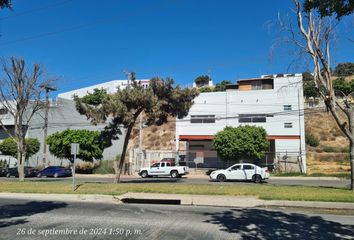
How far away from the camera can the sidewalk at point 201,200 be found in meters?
14.6

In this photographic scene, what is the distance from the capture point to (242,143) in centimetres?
3744

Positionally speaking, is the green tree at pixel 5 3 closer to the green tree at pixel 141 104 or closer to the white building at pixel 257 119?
the green tree at pixel 141 104

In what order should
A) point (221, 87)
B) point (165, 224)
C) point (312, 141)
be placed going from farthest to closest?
point (221, 87), point (312, 141), point (165, 224)

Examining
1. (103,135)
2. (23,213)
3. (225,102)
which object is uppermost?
(225,102)

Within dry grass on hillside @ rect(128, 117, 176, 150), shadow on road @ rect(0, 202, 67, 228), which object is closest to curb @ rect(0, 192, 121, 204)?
shadow on road @ rect(0, 202, 67, 228)

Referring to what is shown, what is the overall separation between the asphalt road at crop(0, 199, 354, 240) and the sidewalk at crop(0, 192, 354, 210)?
6.99ft

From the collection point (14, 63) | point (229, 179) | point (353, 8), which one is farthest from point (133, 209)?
point (14, 63)

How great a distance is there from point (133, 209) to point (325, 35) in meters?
14.2

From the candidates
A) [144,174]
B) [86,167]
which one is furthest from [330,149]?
[86,167]

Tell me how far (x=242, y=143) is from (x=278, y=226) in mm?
27717

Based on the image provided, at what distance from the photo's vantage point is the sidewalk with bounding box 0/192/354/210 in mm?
14609

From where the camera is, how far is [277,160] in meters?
40.9

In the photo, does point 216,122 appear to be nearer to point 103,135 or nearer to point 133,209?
point 103,135

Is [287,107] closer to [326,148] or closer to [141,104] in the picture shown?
[326,148]
